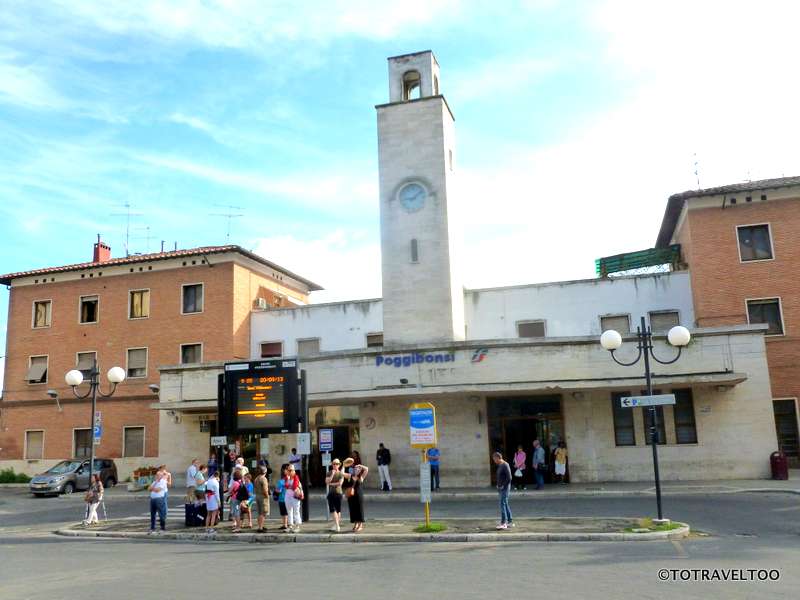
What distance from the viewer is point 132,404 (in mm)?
34719

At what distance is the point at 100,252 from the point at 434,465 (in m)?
24.1

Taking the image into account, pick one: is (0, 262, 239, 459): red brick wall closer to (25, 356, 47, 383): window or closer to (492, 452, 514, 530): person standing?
(25, 356, 47, 383): window

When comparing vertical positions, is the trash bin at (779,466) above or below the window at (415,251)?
below

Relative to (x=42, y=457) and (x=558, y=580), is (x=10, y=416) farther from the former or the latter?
(x=558, y=580)

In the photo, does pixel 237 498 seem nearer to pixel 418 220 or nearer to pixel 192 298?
pixel 418 220

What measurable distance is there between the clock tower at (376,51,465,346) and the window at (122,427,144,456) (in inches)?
584

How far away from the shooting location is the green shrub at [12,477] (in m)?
34.7

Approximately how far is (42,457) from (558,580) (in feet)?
108

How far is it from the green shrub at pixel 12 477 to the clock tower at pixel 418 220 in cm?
2066

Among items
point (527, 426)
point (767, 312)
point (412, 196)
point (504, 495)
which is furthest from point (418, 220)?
point (767, 312)

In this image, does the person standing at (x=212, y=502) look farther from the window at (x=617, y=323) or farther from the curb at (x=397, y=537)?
the window at (x=617, y=323)

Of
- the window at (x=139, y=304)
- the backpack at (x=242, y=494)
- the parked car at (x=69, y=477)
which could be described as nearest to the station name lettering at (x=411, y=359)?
the backpack at (x=242, y=494)

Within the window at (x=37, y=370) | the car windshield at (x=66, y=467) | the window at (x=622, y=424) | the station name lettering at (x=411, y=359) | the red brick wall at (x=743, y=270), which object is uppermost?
the red brick wall at (x=743, y=270)

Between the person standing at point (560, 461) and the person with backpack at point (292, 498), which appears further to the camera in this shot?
the person standing at point (560, 461)
